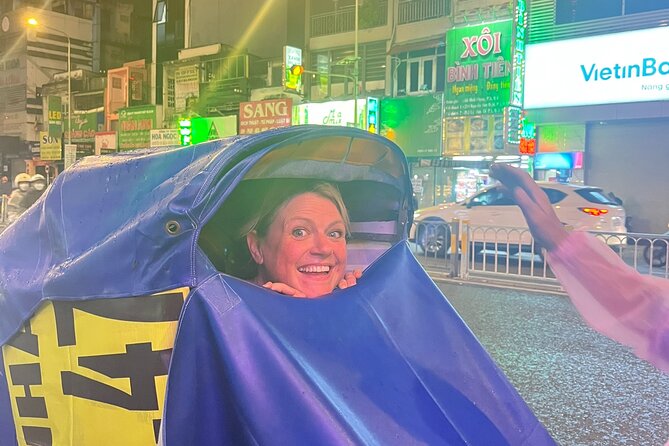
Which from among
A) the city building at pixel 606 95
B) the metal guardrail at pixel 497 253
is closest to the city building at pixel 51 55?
the city building at pixel 606 95

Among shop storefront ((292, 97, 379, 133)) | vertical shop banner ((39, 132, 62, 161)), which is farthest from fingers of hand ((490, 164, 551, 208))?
vertical shop banner ((39, 132, 62, 161))

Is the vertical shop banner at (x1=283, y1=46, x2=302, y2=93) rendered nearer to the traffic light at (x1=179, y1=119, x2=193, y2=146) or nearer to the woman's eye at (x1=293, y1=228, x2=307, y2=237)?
the traffic light at (x1=179, y1=119, x2=193, y2=146)

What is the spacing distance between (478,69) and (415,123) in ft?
12.5

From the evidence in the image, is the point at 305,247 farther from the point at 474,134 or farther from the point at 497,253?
the point at 474,134

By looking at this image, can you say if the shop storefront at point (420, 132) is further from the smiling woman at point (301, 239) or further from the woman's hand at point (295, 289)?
the woman's hand at point (295, 289)

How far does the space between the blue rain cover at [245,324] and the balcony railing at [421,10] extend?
24.7 meters

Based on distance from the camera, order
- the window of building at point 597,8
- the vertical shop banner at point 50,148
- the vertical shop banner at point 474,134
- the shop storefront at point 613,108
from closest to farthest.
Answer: the shop storefront at point 613,108 → the window of building at point 597,8 → the vertical shop banner at point 474,134 → the vertical shop banner at point 50,148

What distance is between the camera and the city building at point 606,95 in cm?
1623

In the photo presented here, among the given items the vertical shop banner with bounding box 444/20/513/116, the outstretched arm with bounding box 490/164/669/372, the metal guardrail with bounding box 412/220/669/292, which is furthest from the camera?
the vertical shop banner with bounding box 444/20/513/116

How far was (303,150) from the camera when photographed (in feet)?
7.71

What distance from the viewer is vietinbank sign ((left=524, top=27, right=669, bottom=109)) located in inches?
626

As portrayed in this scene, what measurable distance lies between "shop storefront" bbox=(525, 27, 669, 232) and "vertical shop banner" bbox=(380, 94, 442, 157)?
627 cm

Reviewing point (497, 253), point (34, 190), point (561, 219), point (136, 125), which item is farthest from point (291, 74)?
point (136, 125)

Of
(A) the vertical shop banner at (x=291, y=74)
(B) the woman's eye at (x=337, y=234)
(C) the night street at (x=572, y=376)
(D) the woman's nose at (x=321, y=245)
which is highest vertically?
(A) the vertical shop banner at (x=291, y=74)
